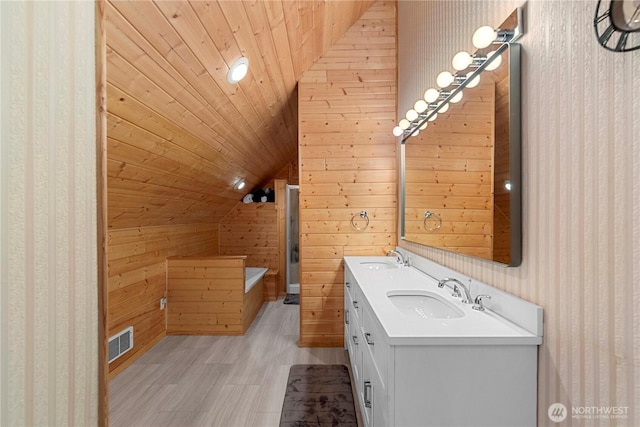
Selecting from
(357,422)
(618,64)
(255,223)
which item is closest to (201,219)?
(255,223)

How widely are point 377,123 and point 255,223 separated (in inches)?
112

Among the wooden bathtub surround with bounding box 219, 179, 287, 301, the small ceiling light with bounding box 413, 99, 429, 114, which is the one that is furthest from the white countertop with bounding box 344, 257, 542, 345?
the wooden bathtub surround with bounding box 219, 179, 287, 301

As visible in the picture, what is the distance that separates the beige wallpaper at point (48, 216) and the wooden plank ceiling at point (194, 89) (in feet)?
2.39

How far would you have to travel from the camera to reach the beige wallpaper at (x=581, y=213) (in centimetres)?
78

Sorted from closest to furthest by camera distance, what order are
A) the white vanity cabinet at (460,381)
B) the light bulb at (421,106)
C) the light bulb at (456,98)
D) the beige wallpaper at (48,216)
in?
the beige wallpaper at (48,216)
the white vanity cabinet at (460,381)
the light bulb at (456,98)
the light bulb at (421,106)

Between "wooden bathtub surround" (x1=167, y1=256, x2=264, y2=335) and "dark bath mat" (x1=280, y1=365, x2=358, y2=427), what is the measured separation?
1.06 metres

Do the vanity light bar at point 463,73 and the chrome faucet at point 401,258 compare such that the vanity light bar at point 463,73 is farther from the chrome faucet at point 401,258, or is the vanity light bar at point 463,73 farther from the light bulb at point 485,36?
the chrome faucet at point 401,258

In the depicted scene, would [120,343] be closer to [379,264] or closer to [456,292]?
[379,264]

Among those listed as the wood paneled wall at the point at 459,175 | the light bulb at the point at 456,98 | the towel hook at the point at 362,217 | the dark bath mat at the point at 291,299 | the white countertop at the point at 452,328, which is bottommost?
the dark bath mat at the point at 291,299

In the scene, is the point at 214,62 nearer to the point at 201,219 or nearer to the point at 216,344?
the point at 216,344

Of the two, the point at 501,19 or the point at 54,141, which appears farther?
the point at 501,19

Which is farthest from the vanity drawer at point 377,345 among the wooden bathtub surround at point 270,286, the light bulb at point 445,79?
the wooden bathtub surround at point 270,286

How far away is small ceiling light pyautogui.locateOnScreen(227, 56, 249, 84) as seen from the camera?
6.42 feet

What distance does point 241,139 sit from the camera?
9.93ft
